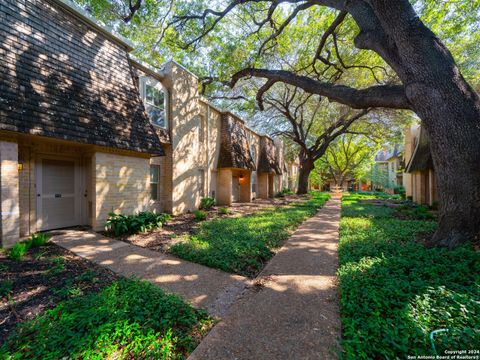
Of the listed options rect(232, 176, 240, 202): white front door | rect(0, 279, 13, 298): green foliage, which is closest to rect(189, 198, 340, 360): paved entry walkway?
rect(0, 279, 13, 298): green foliage

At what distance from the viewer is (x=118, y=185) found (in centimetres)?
712

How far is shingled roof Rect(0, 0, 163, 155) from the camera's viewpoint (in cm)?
494

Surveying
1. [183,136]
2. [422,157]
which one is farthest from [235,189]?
[422,157]

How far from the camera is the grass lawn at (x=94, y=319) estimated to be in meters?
2.09

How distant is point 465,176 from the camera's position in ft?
14.0

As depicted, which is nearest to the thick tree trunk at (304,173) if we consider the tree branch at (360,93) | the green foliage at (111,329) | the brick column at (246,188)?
the brick column at (246,188)

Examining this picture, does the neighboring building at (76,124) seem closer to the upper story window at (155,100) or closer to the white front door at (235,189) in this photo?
the upper story window at (155,100)

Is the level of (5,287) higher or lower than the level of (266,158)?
lower

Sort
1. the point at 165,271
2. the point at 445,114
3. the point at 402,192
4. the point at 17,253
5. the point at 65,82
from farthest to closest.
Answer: the point at 402,192 → the point at 65,82 → the point at 445,114 → the point at 17,253 → the point at 165,271

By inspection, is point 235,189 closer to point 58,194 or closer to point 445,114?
point 58,194

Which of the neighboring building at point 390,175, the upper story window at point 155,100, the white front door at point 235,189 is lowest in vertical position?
the white front door at point 235,189

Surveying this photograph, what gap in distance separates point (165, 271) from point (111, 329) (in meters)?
1.91

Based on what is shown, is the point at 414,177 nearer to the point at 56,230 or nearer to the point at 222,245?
the point at 222,245

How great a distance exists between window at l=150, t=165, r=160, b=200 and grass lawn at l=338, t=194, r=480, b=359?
8.18 m
